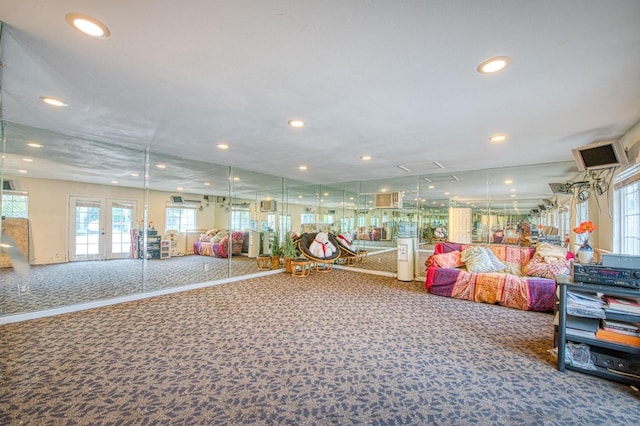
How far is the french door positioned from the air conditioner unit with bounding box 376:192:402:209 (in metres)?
6.58

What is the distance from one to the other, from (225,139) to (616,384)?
5.03 metres

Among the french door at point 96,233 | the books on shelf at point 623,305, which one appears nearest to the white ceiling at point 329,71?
the books on shelf at point 623,305

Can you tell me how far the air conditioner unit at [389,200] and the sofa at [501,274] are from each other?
6.94 ft

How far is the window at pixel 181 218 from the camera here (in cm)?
828

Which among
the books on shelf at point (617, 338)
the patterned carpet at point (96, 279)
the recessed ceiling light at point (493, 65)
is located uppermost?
the recessed ceiling light at point (493, 65)

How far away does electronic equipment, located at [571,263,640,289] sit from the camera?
218cm

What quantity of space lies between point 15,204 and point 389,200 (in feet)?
25.1

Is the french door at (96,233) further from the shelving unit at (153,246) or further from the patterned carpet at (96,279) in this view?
the shelving unit at (153,246)

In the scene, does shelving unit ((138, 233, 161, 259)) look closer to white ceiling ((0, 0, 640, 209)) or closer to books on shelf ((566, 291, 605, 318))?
white ceiling ((0, 0, 640, 209))

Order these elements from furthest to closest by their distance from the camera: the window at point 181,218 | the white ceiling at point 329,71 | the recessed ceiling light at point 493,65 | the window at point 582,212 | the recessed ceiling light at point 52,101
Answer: the window at point 181,218 → the window at point 582,212 → the recessed ceiling light at point 52,101 → the recessed ceiling light at point 493,65 → the white ceiling at point 329,71

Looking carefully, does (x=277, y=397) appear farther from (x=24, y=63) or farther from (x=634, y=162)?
(x=634, y=162)

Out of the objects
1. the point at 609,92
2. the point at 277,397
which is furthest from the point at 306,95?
the point at 609,92

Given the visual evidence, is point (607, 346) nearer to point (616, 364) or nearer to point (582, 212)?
point (616, 364)

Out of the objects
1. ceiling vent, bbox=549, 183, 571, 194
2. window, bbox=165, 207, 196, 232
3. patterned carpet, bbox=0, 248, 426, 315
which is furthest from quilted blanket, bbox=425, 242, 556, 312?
window, bbox=165, 207, 196, 232
